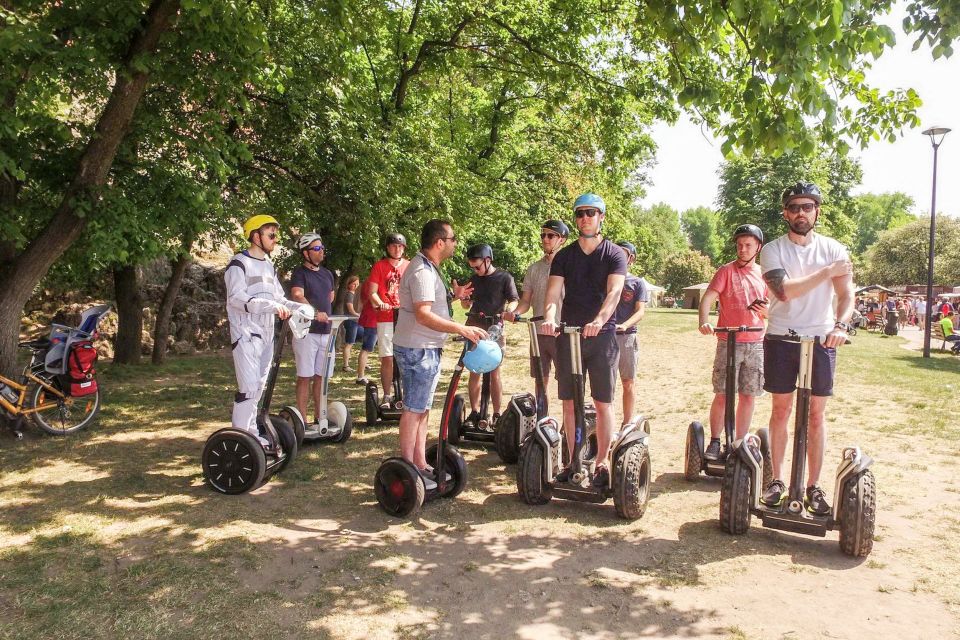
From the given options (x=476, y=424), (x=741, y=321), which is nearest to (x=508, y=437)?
(x=476, y=424)

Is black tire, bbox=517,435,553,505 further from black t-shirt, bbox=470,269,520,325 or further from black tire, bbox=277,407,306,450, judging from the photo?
black tire, bbox=277,407,306,450

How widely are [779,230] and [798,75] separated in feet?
120

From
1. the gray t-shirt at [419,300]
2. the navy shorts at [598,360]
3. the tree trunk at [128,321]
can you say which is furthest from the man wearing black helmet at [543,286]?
the tree trunk at [128,321]

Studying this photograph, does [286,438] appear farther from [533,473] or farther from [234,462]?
[533,473]

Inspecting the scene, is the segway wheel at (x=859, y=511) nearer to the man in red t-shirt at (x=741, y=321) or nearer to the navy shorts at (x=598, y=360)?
the man in red t-shirt at (x=741, y=321)

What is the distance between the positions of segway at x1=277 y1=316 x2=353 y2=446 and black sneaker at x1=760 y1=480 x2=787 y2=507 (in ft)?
12.6

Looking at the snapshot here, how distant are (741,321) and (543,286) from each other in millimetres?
1983

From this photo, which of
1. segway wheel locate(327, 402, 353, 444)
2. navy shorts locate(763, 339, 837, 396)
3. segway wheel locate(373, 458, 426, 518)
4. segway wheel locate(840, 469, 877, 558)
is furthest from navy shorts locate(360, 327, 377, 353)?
segway wheel locate(840, 469, 877, 558)

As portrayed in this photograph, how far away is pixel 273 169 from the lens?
10750mm

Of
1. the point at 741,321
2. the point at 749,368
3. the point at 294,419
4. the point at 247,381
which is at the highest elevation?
the point at 741,321

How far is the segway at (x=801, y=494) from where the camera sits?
4.20 meters

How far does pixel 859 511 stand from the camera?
4.18 m

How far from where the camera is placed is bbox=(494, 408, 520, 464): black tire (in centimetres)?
636

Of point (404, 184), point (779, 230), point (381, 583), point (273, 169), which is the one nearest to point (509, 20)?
point (404, 184)
